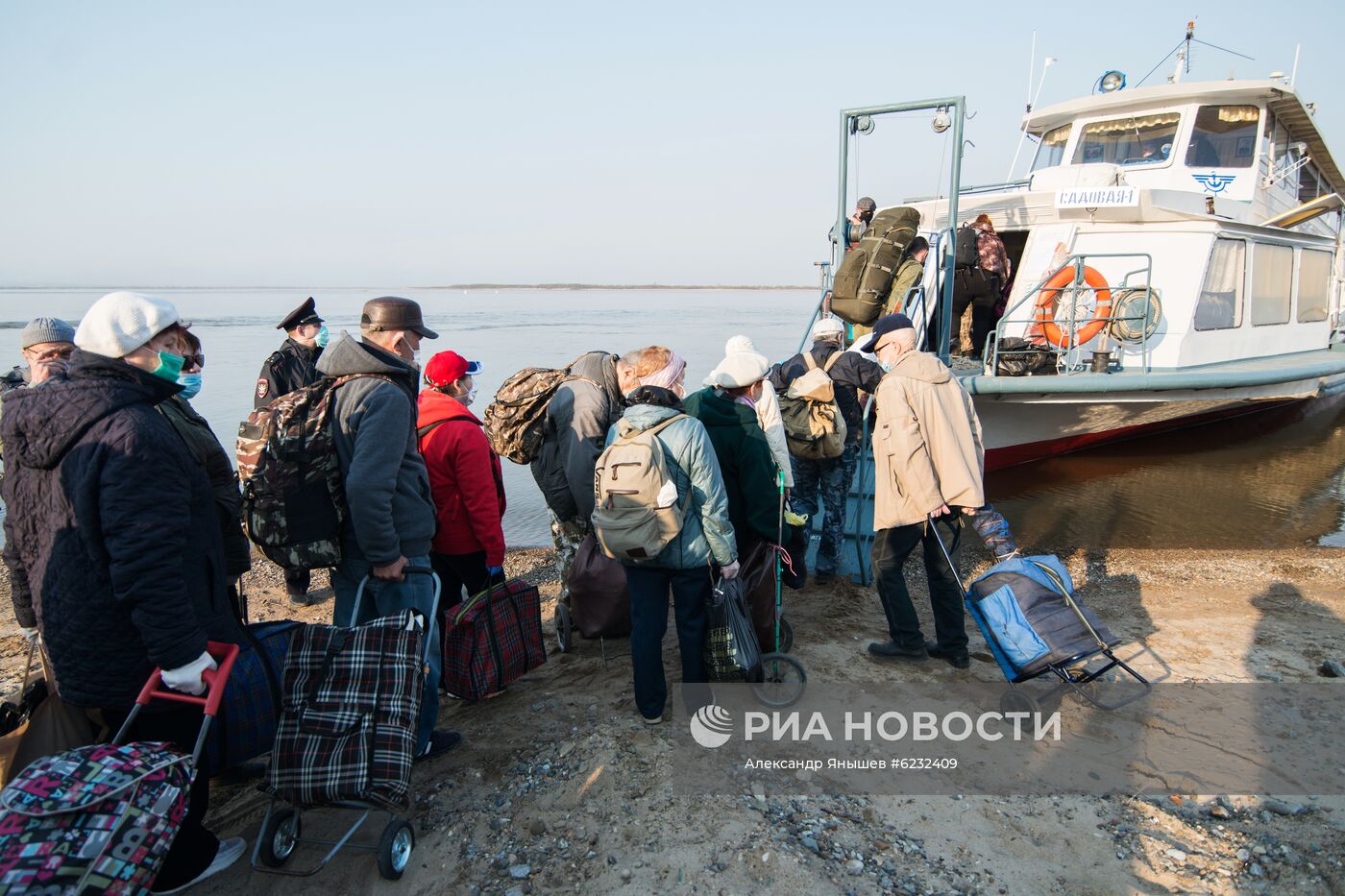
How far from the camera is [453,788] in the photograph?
2730 millimetres

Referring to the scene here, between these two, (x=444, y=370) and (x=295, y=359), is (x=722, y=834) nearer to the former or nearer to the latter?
(x=444, y=370)

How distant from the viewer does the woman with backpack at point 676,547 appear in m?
2.82

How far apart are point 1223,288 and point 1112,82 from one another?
3829mm

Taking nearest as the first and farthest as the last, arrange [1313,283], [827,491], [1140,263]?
[827,491] → [1140,263] → [1313,283]

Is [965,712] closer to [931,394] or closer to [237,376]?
[931,394]

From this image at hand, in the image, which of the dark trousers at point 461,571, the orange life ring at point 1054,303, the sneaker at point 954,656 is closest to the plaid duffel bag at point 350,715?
the dark trousers at point 461,571

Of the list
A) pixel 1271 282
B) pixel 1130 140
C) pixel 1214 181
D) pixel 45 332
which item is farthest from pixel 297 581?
pixel 1271 282

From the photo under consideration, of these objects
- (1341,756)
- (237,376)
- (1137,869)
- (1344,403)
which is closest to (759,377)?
(1137,869)

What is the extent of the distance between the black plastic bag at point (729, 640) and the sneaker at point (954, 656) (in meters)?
1.12

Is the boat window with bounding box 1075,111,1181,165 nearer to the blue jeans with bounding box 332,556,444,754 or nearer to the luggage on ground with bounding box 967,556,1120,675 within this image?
the luggage on ground with bounding box 967,556,1120,675

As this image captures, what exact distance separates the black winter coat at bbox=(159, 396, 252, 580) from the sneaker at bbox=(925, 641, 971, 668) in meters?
3.01

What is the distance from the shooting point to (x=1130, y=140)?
32.8 ft

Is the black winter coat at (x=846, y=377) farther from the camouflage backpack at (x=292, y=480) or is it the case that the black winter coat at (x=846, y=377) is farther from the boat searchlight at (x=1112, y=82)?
the boat searchlight at (x=1112, y=82)

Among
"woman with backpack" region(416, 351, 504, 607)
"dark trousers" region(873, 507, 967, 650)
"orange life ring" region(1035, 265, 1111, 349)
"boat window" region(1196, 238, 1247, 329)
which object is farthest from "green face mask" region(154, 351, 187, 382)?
"boat window" region(1196, 238, 1247, 329)
